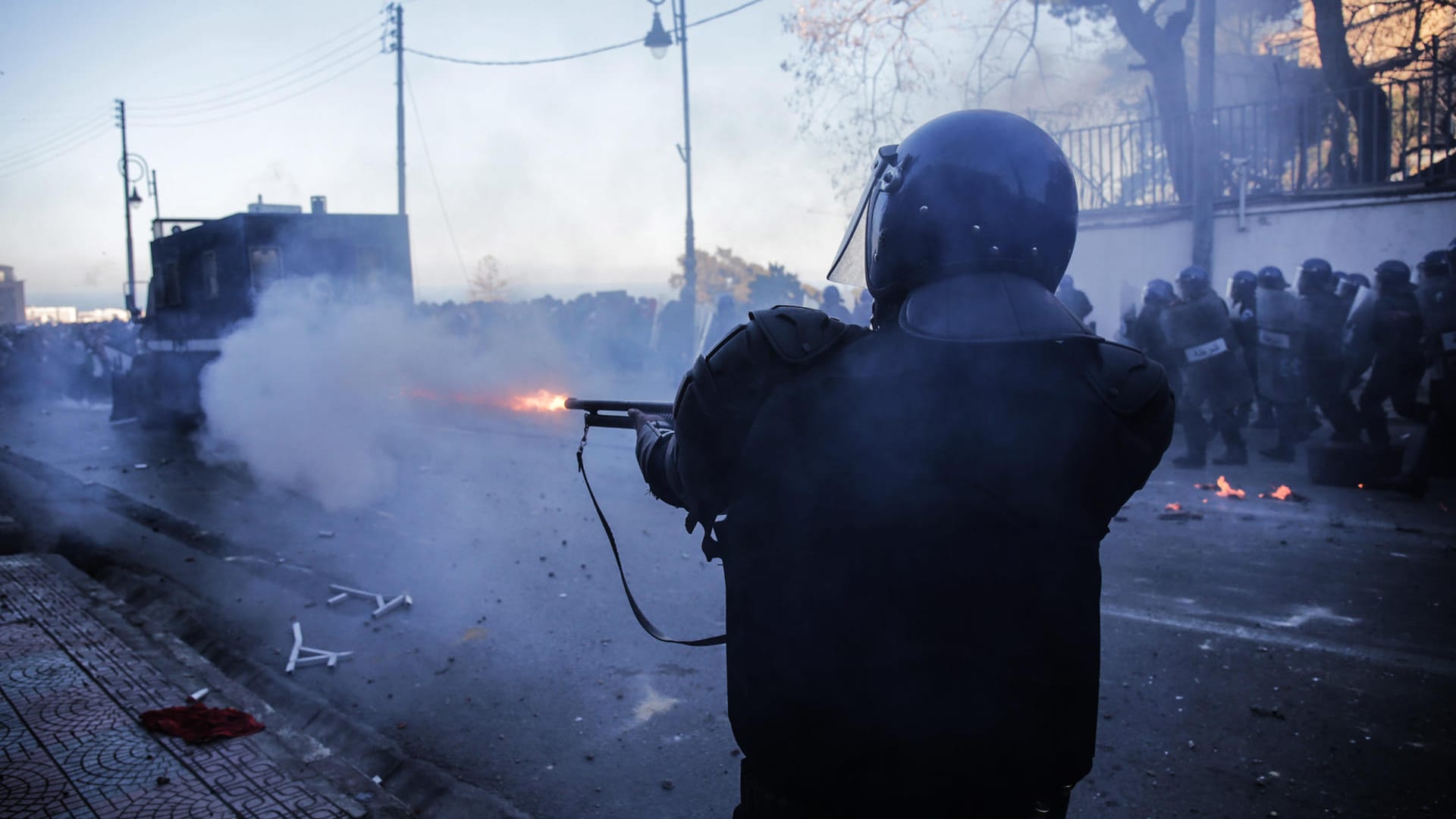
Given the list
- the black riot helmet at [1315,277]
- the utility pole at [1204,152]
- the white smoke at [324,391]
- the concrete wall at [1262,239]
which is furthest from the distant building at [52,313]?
the black riot helmet at [1315,277]

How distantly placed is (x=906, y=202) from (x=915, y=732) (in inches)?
35.9

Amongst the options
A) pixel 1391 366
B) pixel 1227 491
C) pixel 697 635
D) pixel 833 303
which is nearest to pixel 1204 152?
pixel 1391 366

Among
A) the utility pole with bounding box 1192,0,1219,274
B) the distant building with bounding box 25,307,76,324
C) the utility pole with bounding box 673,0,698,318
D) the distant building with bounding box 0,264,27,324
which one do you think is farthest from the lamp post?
the distant building with bounding box 25,307,76,324

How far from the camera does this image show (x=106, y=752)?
3482 mm

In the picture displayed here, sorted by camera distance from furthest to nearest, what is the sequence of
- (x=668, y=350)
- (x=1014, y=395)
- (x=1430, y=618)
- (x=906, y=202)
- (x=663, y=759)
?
(x=668, y=350), (x=1430, y=618), (x=663, y=759), (x=906, y=202), (x=1014, y=395)

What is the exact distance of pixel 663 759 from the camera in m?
3.54

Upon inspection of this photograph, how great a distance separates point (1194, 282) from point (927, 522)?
30.6 ft

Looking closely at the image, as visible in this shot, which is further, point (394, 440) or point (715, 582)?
point (394, 440)

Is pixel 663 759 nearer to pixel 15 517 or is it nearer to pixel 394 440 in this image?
pixel 15 517

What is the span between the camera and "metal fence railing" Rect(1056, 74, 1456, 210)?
12672mm

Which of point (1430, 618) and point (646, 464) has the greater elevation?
point (646, 464)

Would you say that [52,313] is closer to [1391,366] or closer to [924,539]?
[1391,366]

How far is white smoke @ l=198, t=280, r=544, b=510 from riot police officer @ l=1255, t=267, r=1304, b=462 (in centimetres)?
919

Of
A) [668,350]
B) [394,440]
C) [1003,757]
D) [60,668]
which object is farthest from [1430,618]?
[668,350]
